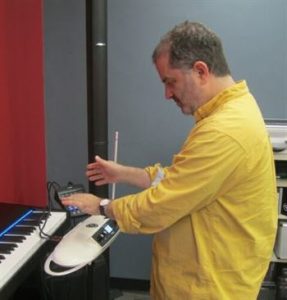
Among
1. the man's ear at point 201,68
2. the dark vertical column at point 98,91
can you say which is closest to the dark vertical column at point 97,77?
the dark vertical column at point 98,91

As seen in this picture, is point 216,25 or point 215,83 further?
point 216,25

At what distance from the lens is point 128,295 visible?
294 centimetres

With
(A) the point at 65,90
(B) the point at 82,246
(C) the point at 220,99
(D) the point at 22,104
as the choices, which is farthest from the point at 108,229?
(A) the point at 65,90

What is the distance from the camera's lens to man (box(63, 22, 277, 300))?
1.21 m

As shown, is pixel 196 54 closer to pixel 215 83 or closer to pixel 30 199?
pixel 215 83

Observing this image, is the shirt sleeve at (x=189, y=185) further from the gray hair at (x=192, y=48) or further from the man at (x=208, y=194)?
the gray hair at (x=192, y=48)

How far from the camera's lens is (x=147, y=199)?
1.26 m

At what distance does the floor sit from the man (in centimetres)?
155

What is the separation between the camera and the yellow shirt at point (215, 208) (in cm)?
121

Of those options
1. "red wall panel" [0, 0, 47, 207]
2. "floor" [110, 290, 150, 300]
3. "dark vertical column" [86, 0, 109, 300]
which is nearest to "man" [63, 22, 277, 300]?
"dark vertical column" [86, 0, 109, 300]

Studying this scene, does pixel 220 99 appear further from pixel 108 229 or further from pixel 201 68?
pixel 108 229

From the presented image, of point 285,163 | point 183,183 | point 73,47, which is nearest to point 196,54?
point 183,183

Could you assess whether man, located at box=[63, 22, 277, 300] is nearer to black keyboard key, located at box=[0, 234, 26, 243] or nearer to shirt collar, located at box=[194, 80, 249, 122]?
shirt collar, located at box=[194, 80, 249, 122]

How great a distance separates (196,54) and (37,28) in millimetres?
1770
